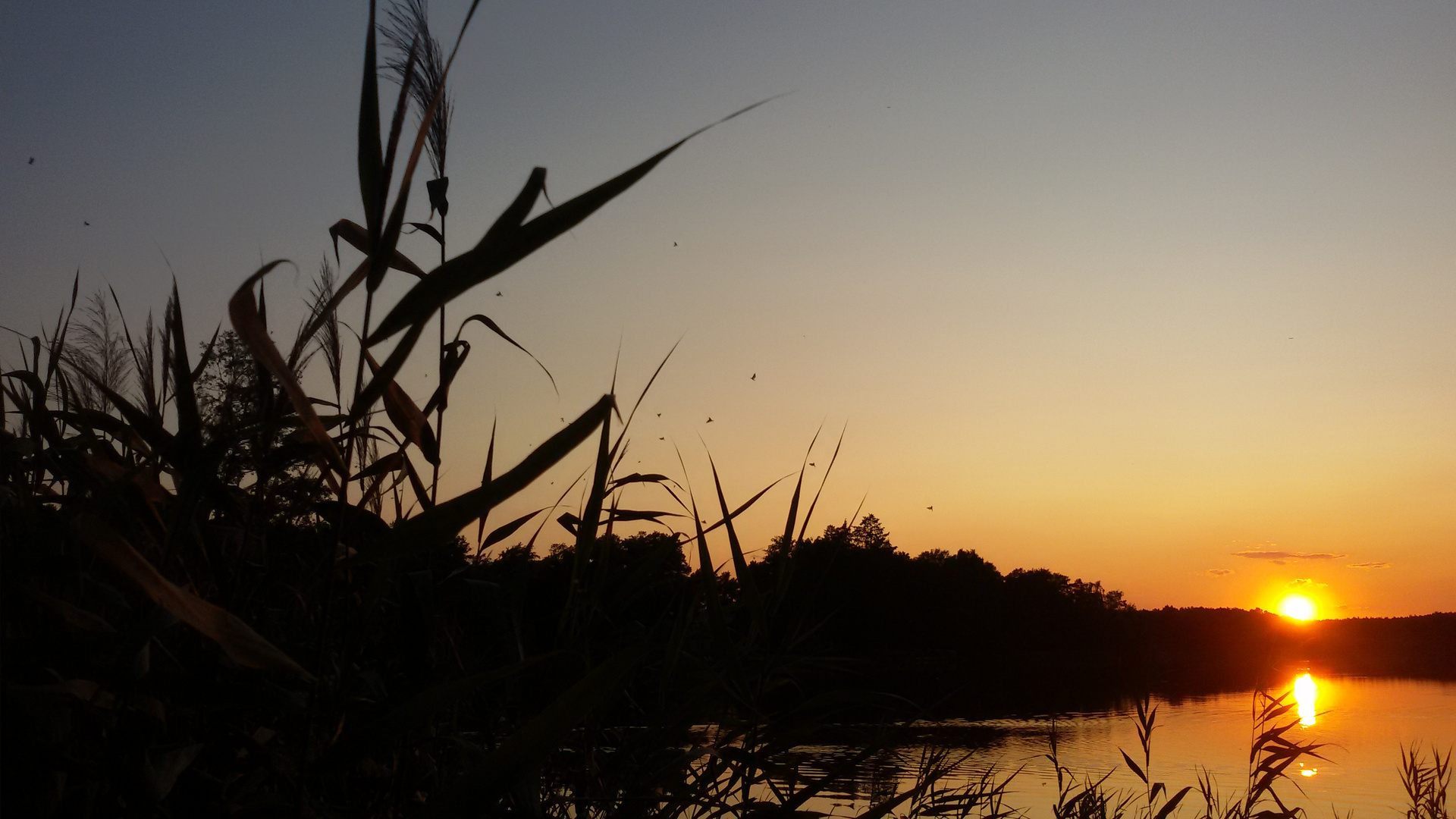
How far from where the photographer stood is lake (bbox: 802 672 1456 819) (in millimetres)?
16828

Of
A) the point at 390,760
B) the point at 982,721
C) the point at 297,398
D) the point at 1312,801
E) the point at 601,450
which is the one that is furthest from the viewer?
the point at 982,721

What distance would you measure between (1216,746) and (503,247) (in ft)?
91.1

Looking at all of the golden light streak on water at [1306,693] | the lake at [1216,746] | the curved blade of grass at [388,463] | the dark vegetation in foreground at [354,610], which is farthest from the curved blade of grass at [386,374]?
the golden light streak on water at [1306,693]

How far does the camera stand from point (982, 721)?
1205 inches

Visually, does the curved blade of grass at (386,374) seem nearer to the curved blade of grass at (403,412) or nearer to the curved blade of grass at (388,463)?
the curved blade of grass at (403,412)

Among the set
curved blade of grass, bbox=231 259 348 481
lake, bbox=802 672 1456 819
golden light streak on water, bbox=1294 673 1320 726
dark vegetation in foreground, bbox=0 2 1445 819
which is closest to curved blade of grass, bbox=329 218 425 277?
dark vegetation in foreground, bbox=0 2 1445 819

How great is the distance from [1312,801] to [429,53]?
19498 millimetres

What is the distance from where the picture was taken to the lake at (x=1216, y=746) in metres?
16.8

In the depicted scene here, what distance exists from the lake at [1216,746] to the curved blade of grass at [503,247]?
4.26 m

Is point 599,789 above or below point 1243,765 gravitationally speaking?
above

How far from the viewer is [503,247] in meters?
1.19

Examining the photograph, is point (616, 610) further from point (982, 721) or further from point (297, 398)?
point (982, 721)

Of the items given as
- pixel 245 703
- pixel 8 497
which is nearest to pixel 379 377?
pixel 245 703

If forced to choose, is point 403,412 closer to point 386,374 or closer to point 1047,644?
point 386,374
